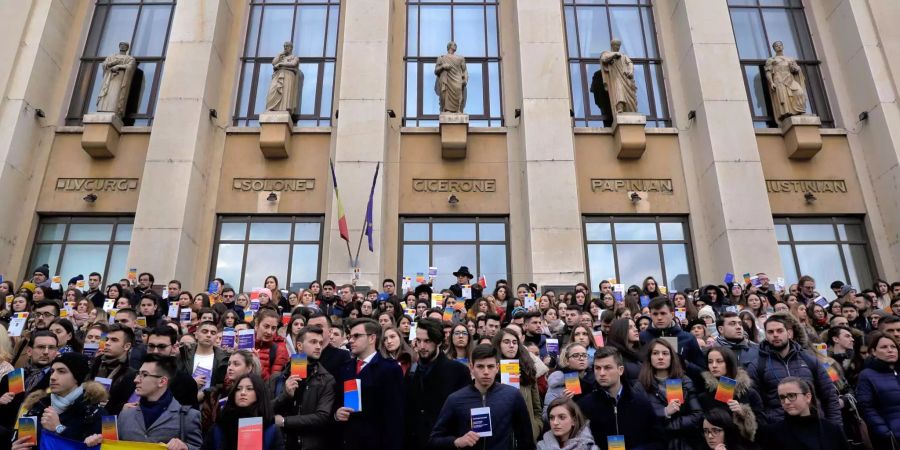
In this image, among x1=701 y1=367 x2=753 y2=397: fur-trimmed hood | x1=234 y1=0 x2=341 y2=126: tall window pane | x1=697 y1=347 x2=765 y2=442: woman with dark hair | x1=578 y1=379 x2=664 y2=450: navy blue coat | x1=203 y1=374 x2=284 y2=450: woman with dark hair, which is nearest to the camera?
x1=203 y1=374 x2=284 y2=450: woman with dark hair

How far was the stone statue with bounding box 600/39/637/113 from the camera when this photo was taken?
1758cm

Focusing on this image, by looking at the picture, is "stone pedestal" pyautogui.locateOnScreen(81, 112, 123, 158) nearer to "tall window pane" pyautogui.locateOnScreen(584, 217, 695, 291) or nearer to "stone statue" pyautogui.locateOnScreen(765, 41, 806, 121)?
"tall window pane" pyautogui.locateOnScreen(584, 217, 695, 291)

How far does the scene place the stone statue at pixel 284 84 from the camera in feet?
57.6

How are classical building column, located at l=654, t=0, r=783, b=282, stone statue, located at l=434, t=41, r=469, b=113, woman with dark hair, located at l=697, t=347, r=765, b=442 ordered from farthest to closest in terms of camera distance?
1. stone statue, located at l=434, t=41, r=469, b=113
2. classical building column, located at l=654, t=0, r=783, b=282
3. woman with dark hair, located at l=697, t=347, r=765, b=442

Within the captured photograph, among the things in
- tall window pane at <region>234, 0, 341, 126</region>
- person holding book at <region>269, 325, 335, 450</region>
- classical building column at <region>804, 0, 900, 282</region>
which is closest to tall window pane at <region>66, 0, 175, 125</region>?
tall window pane at <region>234, 0, 341, 126</region>

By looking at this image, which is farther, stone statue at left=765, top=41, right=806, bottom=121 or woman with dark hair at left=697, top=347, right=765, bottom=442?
stone statue at left=765, top=41, right=806, bottom=121

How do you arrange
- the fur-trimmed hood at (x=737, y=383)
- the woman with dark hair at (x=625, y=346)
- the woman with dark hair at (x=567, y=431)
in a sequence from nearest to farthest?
1. the woman with dark hair at (x=567, y=431)
2. the fur-trimmed hood at (x=737, y=383)
3. the woman with dark hair at (x=625, y=346)

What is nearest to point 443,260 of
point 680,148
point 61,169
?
point 680,148

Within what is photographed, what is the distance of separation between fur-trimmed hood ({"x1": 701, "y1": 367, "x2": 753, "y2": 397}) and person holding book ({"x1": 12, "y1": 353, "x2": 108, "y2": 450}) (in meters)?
5.36

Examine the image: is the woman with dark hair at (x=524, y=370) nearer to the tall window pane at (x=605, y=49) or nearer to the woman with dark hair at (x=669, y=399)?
the woman with dark hair at (x=669, y=399)

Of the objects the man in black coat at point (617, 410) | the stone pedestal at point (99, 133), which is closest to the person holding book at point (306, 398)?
the man in black coat at point (617, 410)

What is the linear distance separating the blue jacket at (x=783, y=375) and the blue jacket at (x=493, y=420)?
2.57 m

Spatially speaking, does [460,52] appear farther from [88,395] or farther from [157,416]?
[157,416]

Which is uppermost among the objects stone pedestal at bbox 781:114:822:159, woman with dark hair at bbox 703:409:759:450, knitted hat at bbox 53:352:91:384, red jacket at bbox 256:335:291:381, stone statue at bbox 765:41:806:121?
stone statue at bbox 765:41:806:121
